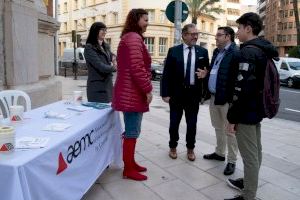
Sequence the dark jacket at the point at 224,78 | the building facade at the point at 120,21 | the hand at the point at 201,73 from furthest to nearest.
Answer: the building facade at the point at 120,21
the hand at the point at 201,73
the dark jacket at the point at 224,78

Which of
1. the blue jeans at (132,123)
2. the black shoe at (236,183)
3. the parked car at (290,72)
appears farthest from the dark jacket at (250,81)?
the parked car at (290,72)

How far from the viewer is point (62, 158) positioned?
9.59ft

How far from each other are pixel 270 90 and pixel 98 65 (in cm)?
241

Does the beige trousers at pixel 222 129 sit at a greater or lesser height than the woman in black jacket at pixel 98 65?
lesser

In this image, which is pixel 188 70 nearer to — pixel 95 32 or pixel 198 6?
pixel 95 32

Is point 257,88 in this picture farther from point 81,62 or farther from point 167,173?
point 81,62

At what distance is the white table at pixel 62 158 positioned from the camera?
241 centimetres

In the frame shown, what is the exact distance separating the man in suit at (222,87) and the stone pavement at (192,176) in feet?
0.73

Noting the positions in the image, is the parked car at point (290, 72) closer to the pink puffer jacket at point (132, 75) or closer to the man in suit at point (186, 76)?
the man in suit at point (186, 76)

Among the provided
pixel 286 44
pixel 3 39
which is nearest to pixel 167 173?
pixel 3 39

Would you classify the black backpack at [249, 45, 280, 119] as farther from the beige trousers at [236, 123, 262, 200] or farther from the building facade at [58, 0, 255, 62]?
the building facade at [58, 0, 255, 62]

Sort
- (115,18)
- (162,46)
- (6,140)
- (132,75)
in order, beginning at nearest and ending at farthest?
(6,140) < (132,75) < (162,46) < (115,18)

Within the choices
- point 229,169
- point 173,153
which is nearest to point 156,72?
point 173,153

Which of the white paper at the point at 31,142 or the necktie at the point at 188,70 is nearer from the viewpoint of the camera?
the white paper at the point at 31,142
